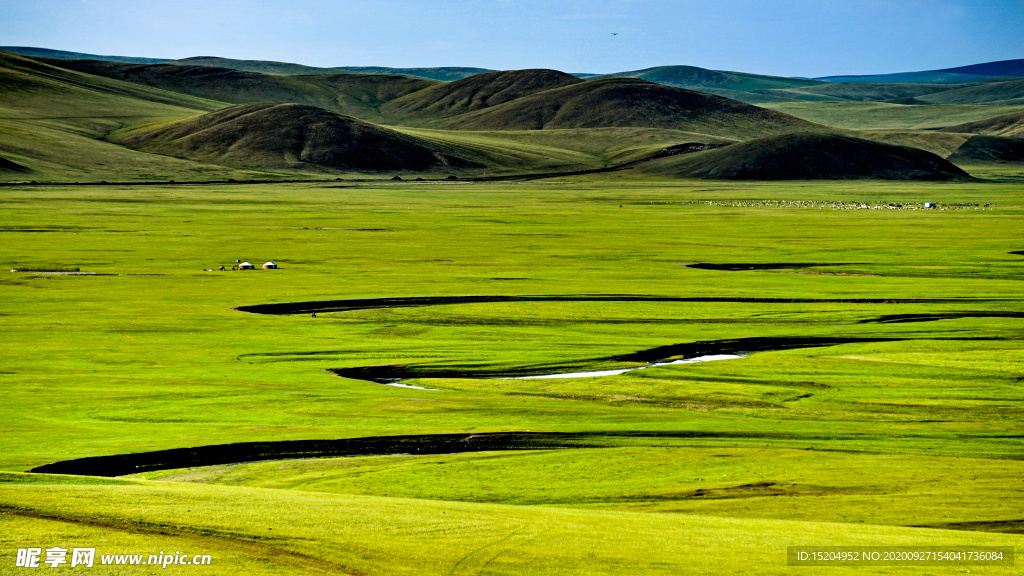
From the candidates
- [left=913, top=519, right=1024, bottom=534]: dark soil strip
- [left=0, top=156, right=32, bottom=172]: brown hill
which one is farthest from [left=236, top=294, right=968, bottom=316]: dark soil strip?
[left=0, top=156, right=32, bottom=172]: brown hill

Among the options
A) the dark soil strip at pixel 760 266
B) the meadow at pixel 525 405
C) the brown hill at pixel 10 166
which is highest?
the brown hill at pixel 10 166

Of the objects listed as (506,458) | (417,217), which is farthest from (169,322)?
(417,217)

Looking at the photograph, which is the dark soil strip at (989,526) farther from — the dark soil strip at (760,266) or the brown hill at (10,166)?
the brown hill at (10,166)

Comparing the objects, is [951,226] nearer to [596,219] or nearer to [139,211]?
[596,219]

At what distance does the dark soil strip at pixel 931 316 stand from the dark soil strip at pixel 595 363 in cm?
410

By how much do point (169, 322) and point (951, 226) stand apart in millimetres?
74314

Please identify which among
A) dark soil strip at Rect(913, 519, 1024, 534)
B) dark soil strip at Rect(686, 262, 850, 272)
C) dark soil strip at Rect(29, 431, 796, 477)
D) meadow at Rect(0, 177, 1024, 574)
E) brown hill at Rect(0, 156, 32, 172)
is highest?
brown hill at Rect(0, 156, 32, 172)

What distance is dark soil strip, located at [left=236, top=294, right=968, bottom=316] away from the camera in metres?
46.7

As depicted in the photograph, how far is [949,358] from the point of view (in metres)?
33.6

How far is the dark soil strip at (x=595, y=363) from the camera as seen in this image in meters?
32.8

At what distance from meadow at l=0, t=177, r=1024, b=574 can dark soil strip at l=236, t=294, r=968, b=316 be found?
786 millimetres

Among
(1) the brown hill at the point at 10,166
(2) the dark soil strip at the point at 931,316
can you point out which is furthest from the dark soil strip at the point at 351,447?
(1) the brown hill at the point at 10,166

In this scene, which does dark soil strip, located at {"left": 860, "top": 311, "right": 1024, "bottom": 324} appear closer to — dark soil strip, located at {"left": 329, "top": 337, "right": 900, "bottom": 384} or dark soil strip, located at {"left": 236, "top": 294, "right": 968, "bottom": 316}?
dark soil strip, located at {"left": 236, "top": 294, "right": 968, "bottom": 316}

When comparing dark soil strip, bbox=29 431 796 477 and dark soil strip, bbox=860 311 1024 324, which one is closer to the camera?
dark soil strip, bbox=29 431 796 477
